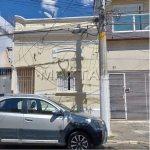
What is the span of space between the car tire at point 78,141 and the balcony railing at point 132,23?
804 cm

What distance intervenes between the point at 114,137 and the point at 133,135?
3.02 ft

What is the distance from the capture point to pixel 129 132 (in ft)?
31.6

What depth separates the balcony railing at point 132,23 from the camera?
12922 millimetres

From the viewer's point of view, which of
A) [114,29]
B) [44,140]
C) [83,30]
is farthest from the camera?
[114,29]

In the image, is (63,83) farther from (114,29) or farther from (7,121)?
(7,121)

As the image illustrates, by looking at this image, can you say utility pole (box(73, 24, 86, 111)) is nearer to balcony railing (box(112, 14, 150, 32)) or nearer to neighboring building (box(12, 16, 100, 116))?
neighboring building (box(12, 16, 100, 116))

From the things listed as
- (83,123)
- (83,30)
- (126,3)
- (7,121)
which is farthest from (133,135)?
(126,3)

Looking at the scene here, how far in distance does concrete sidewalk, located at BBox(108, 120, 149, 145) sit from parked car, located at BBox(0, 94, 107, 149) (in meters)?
2.02

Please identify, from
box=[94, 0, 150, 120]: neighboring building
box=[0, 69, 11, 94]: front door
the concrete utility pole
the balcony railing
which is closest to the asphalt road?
the concrete utility pole

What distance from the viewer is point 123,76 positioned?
41.1 feet

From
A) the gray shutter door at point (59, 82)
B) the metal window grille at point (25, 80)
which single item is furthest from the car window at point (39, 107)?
the metal window grille at point (25, 80)

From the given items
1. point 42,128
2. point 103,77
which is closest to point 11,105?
point 42,128

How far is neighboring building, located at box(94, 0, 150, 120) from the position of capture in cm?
1230

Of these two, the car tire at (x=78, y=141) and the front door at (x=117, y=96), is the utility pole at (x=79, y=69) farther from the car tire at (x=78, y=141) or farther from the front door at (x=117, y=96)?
the car tire at (x=78, y=141)
